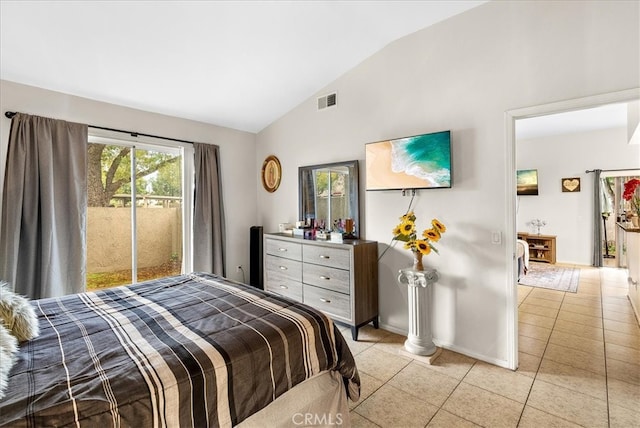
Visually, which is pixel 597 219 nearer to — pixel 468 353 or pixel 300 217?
pixel 468 353

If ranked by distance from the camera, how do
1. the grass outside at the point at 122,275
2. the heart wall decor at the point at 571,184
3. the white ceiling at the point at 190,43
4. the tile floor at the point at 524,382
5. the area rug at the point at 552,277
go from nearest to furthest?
the tile floor at the point at 524,382 → the white ceiling at the point at 190,43 → the grass outside at the point at 122,275 → the area rug at the point at 552,277 → the heart wall decor at the point at 571,184

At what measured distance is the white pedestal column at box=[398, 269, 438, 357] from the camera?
2.58 meters

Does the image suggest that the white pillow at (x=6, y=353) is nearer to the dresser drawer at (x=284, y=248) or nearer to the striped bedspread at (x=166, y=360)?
the striped bedspread at (x=166, y=360)

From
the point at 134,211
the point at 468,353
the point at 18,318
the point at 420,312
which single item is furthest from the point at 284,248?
the point at 18,318

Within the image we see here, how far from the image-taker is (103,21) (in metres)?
2.24

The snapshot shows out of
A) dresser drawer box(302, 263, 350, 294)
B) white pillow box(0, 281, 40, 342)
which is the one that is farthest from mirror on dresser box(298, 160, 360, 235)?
white pillow box(0, 281, 40, 342)

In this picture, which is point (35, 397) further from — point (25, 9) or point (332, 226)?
point (332, 226)

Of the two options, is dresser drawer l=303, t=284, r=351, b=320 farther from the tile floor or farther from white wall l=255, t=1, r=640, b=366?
white wall l=255, t=1, r=640, b=366

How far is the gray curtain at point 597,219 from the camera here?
18.6ft

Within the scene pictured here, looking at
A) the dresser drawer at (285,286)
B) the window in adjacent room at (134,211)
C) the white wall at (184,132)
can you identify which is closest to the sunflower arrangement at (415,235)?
the dresser drawer at (285,286)

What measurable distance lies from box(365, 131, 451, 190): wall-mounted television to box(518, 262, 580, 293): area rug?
133 inches

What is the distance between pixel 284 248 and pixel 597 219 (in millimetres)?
6163

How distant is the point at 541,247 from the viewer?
619 cm

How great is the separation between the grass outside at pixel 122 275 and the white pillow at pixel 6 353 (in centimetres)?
222
